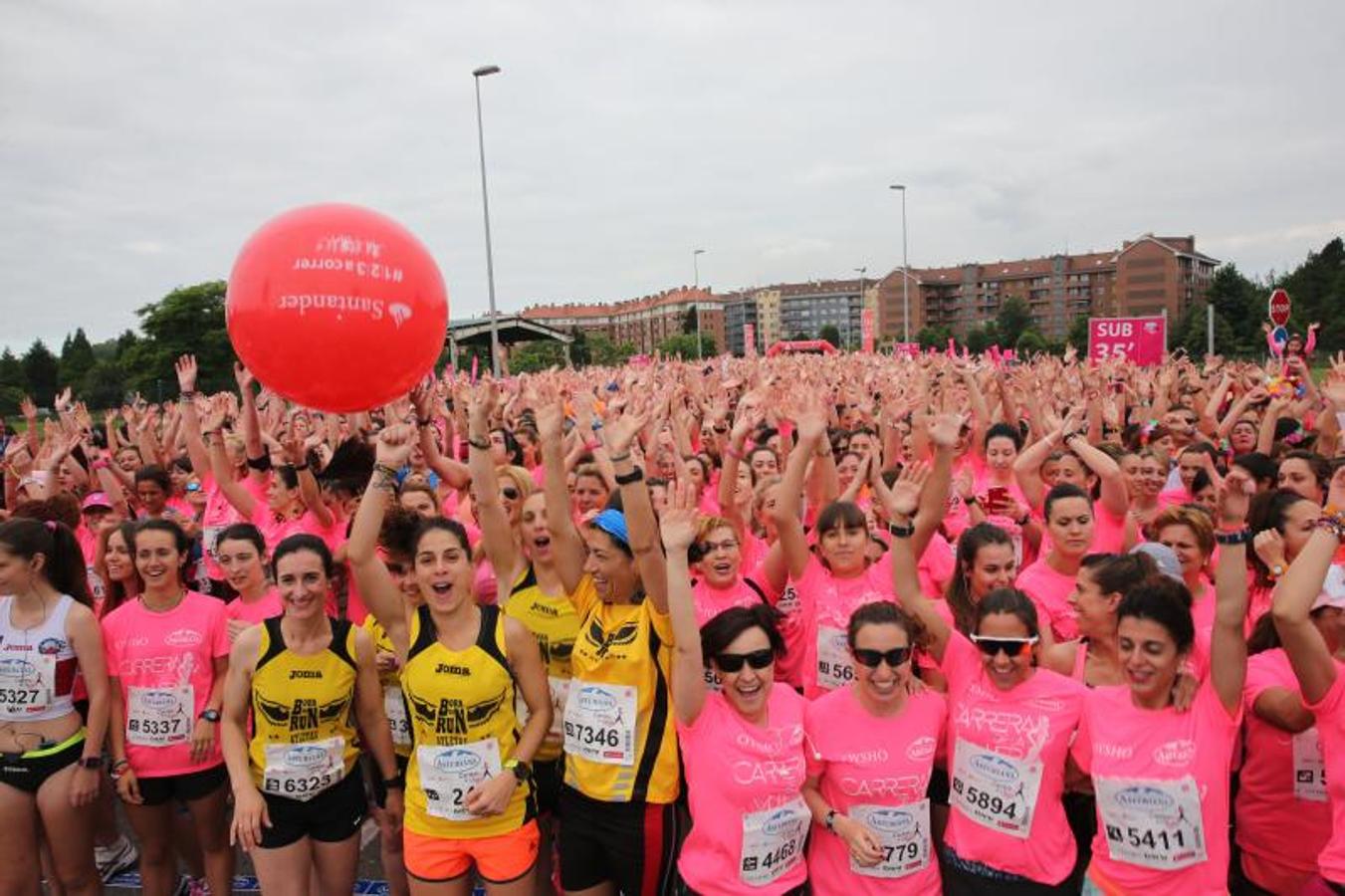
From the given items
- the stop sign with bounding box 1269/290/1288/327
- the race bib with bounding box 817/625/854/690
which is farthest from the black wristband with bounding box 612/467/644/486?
the stop sign with bounding box 1269/290/1288/327

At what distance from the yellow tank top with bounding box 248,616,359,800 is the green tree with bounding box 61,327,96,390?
54.7 metres

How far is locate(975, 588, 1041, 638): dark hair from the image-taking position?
2.89 meters

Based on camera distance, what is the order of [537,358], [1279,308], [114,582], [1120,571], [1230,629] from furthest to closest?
[537,358] → [1279,308] → [114,582] → [1120,571] → [1230,629]

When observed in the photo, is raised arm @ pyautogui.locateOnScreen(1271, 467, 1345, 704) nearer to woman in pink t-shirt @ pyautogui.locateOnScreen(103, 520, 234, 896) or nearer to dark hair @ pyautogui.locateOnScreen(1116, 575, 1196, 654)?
dark hair @ pyautogui.locateOnScreen(1116, 575, 1196, 654)

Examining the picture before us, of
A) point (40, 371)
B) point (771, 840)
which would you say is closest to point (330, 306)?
point (771, 840)

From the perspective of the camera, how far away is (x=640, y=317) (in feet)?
458

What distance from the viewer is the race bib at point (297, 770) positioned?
10.9 feet

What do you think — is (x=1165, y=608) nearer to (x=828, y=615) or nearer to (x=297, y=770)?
(x=828, y=615)

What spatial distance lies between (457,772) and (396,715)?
0.77 meters

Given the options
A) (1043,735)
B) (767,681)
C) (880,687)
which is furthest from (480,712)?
(1043,735)

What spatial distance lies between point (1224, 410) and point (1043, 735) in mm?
9334

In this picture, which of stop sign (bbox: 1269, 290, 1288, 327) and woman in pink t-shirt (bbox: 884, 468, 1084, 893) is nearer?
woman in pink t-shirt (bbox: 884, 468, 1084, 893)

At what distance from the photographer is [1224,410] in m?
10.3

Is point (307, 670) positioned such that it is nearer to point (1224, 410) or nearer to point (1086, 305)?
point (1224, 410)
